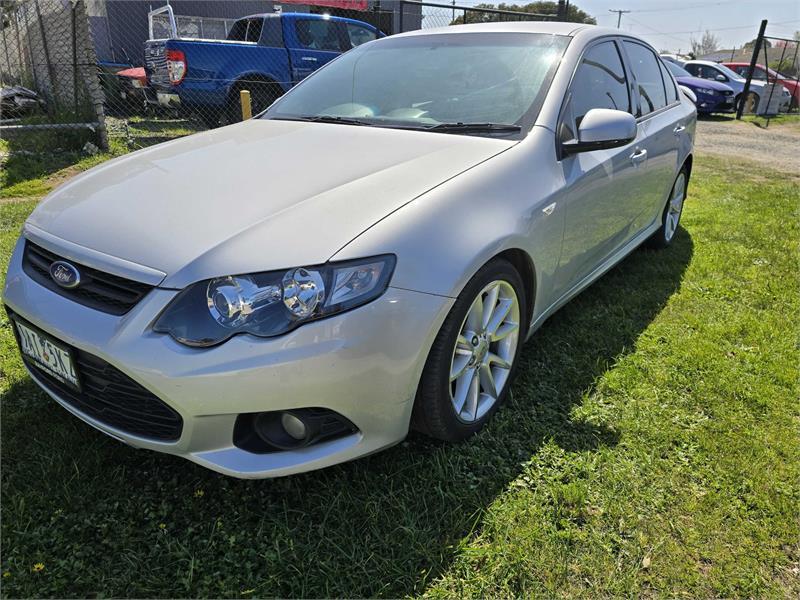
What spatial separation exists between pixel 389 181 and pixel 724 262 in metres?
3.28

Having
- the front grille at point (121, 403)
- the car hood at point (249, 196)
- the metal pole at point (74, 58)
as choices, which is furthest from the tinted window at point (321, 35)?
the front grille at point (121, 403)

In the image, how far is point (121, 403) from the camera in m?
1.75

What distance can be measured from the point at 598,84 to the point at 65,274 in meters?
2.61

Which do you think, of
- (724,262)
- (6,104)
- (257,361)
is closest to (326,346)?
(257,361)

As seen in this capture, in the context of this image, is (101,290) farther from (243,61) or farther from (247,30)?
(247,30)

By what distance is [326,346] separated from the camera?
1628 millimetres

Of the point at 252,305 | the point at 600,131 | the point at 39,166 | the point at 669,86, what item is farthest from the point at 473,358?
the point at 39,166

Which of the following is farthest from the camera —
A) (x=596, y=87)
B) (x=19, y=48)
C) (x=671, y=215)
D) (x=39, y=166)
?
(x=19, y=48)

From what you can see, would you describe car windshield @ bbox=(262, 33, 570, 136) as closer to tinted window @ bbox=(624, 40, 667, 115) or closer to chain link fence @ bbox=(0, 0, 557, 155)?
tinted window @ bbox=(624, 40, 667, 115)

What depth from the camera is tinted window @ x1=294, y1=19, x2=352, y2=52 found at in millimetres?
9219

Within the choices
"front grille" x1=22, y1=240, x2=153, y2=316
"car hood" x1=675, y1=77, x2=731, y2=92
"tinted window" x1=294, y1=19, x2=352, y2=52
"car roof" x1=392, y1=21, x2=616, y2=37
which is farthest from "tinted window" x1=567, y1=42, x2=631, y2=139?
"car hood" x1=675, y1=77, x2=731, y2=92

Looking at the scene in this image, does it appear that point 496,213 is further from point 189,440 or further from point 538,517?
point 189,440

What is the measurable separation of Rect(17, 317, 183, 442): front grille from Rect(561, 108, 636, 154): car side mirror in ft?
6.24

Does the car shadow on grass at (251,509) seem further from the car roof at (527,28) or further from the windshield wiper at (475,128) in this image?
the car roof at (527,28)
